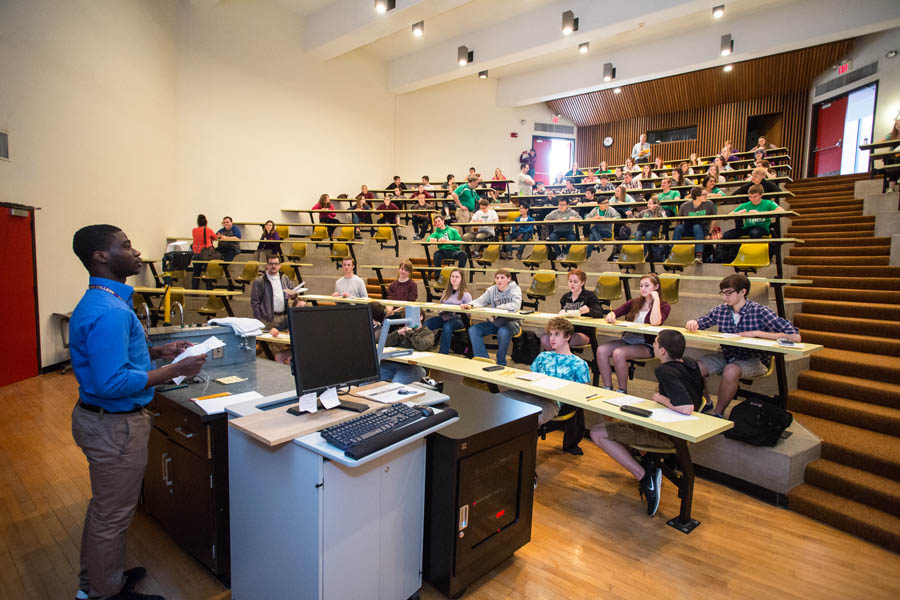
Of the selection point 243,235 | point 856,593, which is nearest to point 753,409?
point 856,593

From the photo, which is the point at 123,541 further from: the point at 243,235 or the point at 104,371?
the point at 243,235

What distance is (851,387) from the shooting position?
360 cm

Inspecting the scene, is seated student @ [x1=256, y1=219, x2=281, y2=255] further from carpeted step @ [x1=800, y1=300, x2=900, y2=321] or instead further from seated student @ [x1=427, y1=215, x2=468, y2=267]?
carpeted step @ [x1=800, y1=300, x2=900, y2=321]

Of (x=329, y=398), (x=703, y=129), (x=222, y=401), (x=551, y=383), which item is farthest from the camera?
(x=703, y=129)

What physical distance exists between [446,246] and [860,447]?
498 centimetres

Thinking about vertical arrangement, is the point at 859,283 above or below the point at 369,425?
above

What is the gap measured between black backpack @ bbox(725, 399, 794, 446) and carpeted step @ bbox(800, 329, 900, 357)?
1.79 metres

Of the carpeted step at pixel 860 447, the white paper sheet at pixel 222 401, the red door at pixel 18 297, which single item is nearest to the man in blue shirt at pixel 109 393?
the white paper sheet at pixel 222 401

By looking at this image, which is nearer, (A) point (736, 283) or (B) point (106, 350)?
(B) point (106, 350)

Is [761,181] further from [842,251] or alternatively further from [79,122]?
[79,122]

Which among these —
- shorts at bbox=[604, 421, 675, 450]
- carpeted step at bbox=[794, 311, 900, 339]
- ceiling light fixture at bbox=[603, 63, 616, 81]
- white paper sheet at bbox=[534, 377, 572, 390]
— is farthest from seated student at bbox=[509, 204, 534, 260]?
ceiling light fixture at bbox=[603, 63, 616, 81]

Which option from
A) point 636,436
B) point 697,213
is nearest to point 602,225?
point 697,213

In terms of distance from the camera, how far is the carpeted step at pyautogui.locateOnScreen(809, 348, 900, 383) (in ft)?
11.9

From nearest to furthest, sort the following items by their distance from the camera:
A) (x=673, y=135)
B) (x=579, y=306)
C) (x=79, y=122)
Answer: (x=579, y=306)
(x=79, y=122)
(x=673, y=135)
